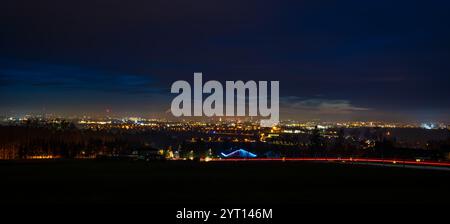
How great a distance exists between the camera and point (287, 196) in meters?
25.5

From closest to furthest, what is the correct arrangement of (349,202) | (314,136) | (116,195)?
(349,202), (116,195), (314,136)

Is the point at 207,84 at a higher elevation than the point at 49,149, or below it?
higher

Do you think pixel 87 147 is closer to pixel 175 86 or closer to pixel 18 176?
pixel 175 86

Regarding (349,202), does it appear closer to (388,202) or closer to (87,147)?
(388,202)

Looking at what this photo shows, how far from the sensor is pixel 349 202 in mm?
22734

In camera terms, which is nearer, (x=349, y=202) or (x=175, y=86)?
(x=349, y=202)

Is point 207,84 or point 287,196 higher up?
point 207,84
